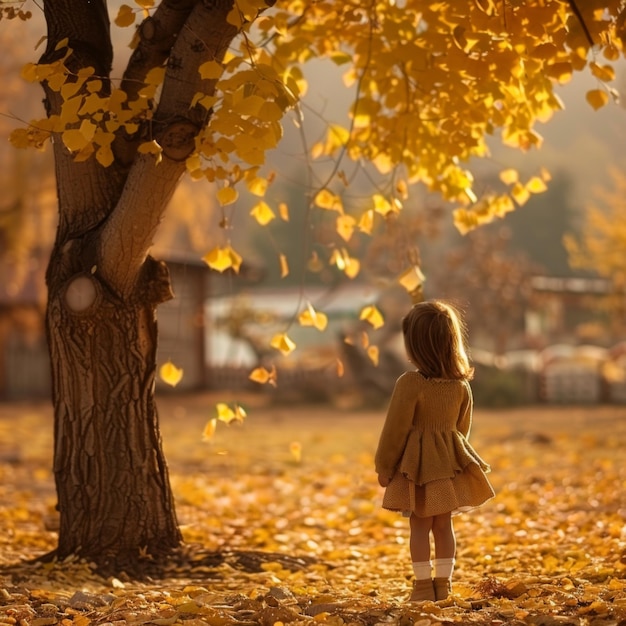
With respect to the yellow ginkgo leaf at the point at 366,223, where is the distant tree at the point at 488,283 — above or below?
above

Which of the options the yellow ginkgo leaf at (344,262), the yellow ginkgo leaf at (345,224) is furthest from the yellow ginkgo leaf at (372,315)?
the yellow ginkgo leaf at (345,224)

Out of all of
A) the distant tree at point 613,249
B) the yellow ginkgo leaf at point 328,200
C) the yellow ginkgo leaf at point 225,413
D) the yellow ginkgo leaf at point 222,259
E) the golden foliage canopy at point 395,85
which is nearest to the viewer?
the golden foliage canopy at point 395,85

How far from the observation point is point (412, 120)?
5.43 meters

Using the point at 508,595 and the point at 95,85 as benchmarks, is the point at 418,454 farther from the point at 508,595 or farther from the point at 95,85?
the point at 95,85

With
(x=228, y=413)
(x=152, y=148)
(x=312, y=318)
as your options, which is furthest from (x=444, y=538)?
(x=152, y=148)

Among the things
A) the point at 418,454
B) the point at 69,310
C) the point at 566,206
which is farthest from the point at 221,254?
the point at 566,206

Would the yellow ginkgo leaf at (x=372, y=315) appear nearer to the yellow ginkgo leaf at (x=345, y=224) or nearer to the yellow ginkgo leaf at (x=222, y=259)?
the yellow ginkgo leaf at (x=345, y=224)

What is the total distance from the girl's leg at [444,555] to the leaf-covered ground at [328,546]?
0.09 meters

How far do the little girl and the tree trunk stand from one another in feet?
4.78

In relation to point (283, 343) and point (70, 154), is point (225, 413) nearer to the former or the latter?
point (283, 343)

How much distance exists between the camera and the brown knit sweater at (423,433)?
153 inches

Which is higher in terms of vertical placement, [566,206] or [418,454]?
[566,206]

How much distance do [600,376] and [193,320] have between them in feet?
29.1

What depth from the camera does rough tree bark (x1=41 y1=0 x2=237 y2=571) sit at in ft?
14.6
